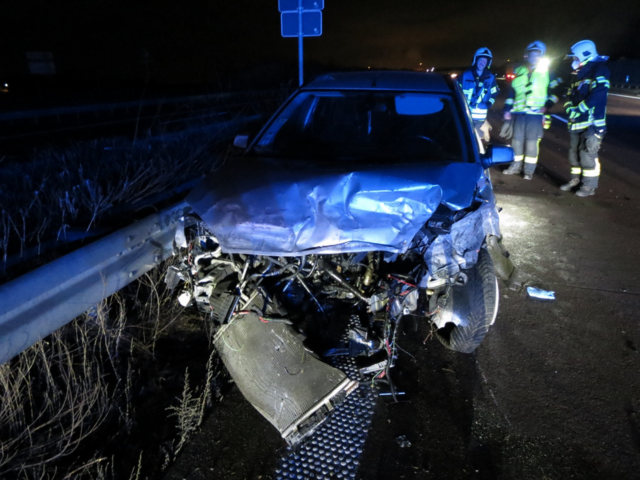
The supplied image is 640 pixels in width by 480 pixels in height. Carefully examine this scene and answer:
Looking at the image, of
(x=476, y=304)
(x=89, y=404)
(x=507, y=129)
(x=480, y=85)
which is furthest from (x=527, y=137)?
(x=89, y=404)

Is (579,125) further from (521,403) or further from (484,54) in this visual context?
(521,403)

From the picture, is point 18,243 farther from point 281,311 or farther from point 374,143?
point 374,143

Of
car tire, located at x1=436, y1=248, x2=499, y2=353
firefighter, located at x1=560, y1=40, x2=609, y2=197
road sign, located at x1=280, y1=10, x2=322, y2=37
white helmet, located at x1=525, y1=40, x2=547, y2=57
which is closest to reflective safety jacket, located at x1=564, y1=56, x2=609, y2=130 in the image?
firefighter, located at x1=560, y1=40, x2=609, y2=197

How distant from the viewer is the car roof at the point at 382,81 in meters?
3.84

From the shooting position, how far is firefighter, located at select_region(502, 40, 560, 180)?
6.95 metres

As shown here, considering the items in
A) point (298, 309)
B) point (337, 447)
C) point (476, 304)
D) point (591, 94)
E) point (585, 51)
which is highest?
point (585, 51)

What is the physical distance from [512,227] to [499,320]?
7.29 ft

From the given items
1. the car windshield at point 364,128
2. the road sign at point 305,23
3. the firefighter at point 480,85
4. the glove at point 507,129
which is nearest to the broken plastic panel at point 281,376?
the car windshield at point 364,128

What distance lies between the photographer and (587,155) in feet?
20.7

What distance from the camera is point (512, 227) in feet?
17.4

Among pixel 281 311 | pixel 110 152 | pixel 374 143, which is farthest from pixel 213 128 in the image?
pixel 281 311

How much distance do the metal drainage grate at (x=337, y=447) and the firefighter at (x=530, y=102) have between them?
5875 millimetres

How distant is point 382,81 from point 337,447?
314cm

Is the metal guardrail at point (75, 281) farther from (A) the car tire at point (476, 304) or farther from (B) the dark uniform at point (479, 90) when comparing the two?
(B) the dark uniform at point (479, 90)
